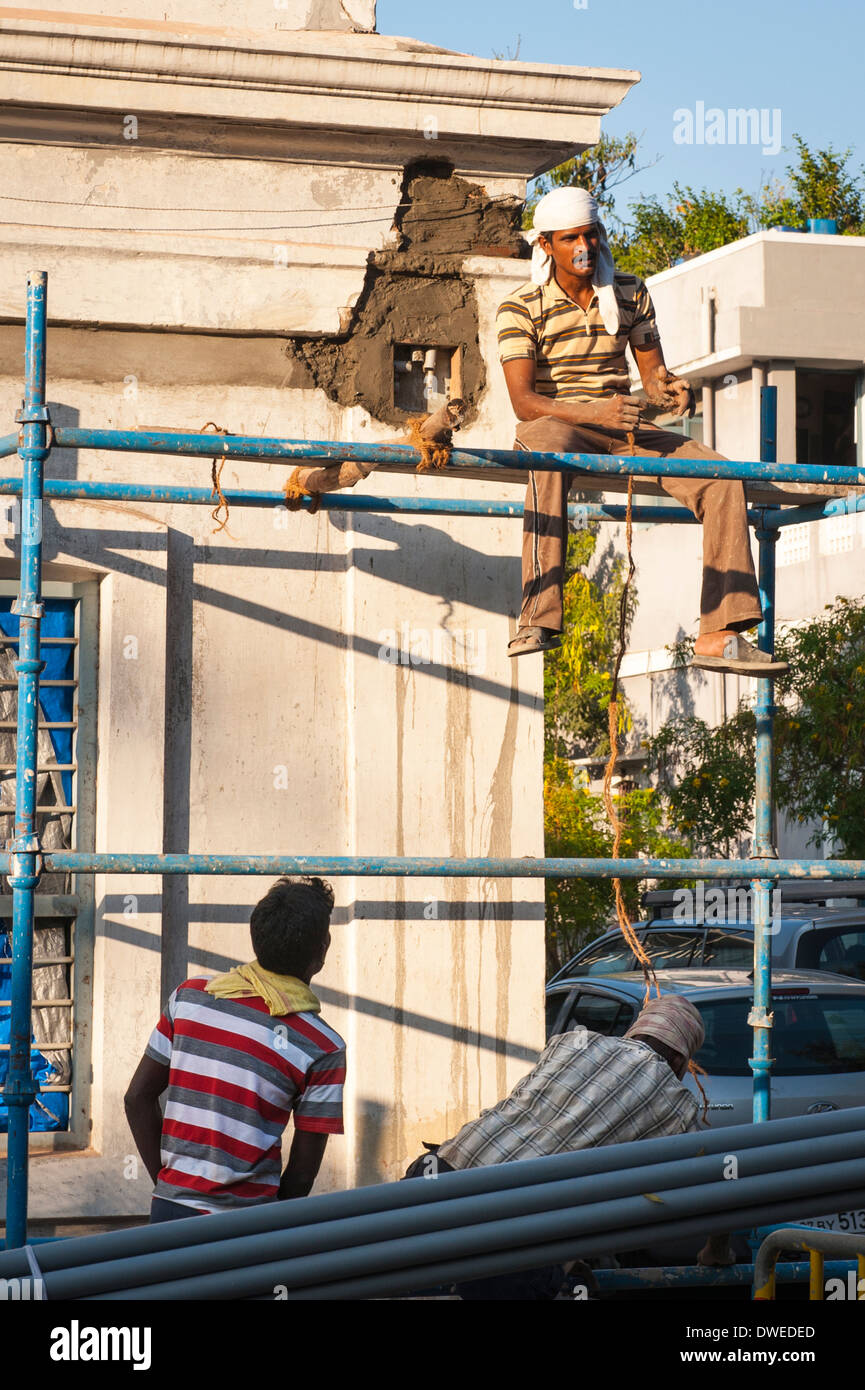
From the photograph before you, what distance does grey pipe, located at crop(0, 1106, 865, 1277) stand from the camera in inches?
73.3

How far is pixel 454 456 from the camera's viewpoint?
14.8ft

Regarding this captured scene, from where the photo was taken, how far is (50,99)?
17.1 feet

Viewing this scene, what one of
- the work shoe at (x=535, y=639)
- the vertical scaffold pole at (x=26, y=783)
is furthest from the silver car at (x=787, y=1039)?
the vertical scaffold pole at (x=26, y=783)

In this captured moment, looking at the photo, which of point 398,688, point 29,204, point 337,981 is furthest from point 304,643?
point 29,204

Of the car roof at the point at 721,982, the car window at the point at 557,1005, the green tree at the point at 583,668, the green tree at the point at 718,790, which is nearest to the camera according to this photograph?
the car roof at the point at 721,982

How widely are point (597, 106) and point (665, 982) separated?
3.74 meters

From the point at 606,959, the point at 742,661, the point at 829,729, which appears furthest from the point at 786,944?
the point at 829,729

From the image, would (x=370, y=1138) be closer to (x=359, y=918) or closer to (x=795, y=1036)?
(x=359, y=918)

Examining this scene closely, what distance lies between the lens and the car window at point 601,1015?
23.8ft

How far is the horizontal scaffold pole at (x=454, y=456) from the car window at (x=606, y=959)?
15.5 feet

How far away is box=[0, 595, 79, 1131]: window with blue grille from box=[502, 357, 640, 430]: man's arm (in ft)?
5.78

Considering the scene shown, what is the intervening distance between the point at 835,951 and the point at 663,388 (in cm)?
411

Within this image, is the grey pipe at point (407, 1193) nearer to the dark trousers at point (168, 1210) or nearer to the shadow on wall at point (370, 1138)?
the dark trousers at point (168, 1210)

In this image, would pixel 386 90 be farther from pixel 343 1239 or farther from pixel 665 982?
pixel 343 1239
